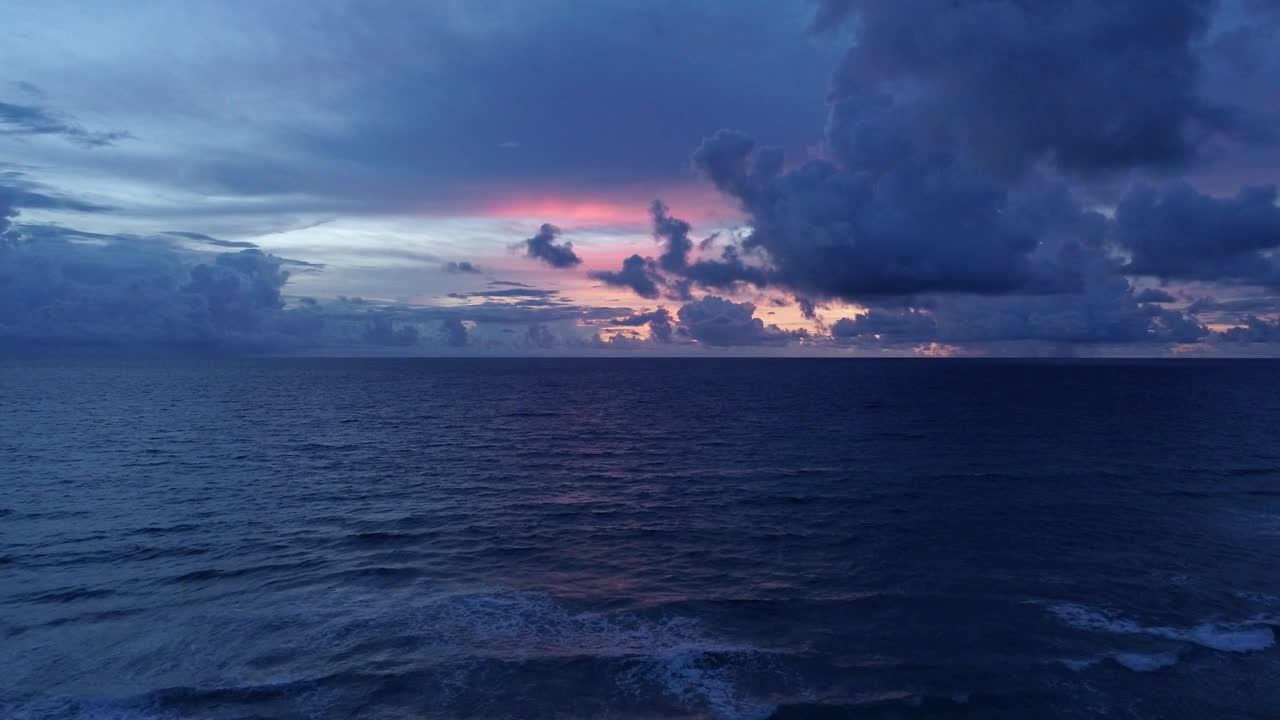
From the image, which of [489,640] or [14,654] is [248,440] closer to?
[14,654]

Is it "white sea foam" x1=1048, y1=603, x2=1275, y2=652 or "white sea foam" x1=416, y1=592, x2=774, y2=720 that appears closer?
"white sea foam" x1=416, y1=592, x2=774, y2=720

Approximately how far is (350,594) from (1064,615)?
30.0 m

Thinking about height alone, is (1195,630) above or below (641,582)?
above

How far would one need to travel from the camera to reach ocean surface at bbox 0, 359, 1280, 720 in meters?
21.5

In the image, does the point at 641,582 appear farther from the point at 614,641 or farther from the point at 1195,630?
the point at 1195,630

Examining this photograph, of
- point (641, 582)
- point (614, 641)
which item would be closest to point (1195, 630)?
point (641, 582)

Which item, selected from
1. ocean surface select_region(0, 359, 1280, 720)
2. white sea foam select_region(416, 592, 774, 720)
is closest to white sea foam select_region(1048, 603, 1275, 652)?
ocean surface select_region(0, 359, 1280, 720)

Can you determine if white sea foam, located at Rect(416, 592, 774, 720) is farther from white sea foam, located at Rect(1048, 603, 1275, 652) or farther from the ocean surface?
white sea foam, located at Rect(1048, 603, 1275, 652)

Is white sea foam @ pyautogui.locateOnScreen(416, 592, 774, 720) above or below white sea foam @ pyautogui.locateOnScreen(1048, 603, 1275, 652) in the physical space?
below

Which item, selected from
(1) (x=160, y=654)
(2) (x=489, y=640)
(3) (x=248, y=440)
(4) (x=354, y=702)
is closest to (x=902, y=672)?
(2) (x=489, y=640)

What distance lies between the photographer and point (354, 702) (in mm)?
20875

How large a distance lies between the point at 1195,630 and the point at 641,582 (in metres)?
21.8

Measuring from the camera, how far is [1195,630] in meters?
25.4

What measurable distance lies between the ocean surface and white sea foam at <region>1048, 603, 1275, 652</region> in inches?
6.5
